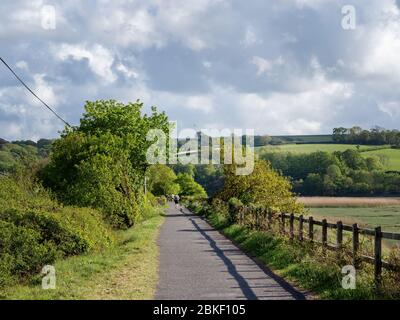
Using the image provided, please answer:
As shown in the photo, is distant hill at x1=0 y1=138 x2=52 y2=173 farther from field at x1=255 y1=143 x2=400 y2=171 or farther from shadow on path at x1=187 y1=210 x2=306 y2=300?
shadow on path at x1=187 y1=210 x2=306 y2=300

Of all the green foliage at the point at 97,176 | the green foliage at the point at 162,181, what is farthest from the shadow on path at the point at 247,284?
the green foliage at the point at 162,181

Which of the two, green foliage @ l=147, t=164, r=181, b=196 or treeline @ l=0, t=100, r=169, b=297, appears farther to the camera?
green foliage @ l=147, t=164, r=181, b=196

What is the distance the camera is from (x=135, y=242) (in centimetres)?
2564

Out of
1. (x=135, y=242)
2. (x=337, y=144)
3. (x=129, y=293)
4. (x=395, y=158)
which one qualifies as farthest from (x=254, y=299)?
(x=337, y=144)

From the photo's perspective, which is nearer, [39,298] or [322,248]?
[39,298]

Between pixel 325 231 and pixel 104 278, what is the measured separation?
6.07 m

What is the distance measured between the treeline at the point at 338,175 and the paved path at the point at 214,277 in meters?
60.1

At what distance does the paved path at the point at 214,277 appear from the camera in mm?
12797

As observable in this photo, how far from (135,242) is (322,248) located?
10.6m

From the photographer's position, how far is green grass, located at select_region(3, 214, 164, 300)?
1253cm

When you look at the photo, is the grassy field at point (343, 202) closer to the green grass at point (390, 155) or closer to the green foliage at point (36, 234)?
the green foliage at point (36, 234)

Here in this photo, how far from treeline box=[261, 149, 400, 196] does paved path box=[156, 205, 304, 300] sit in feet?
197

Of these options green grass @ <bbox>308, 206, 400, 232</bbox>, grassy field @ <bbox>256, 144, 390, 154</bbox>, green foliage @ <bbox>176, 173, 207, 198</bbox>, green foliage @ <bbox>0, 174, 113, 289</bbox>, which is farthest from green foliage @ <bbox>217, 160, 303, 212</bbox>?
grassy field @ <bbox>256, 144, 390, 154</bbox>
